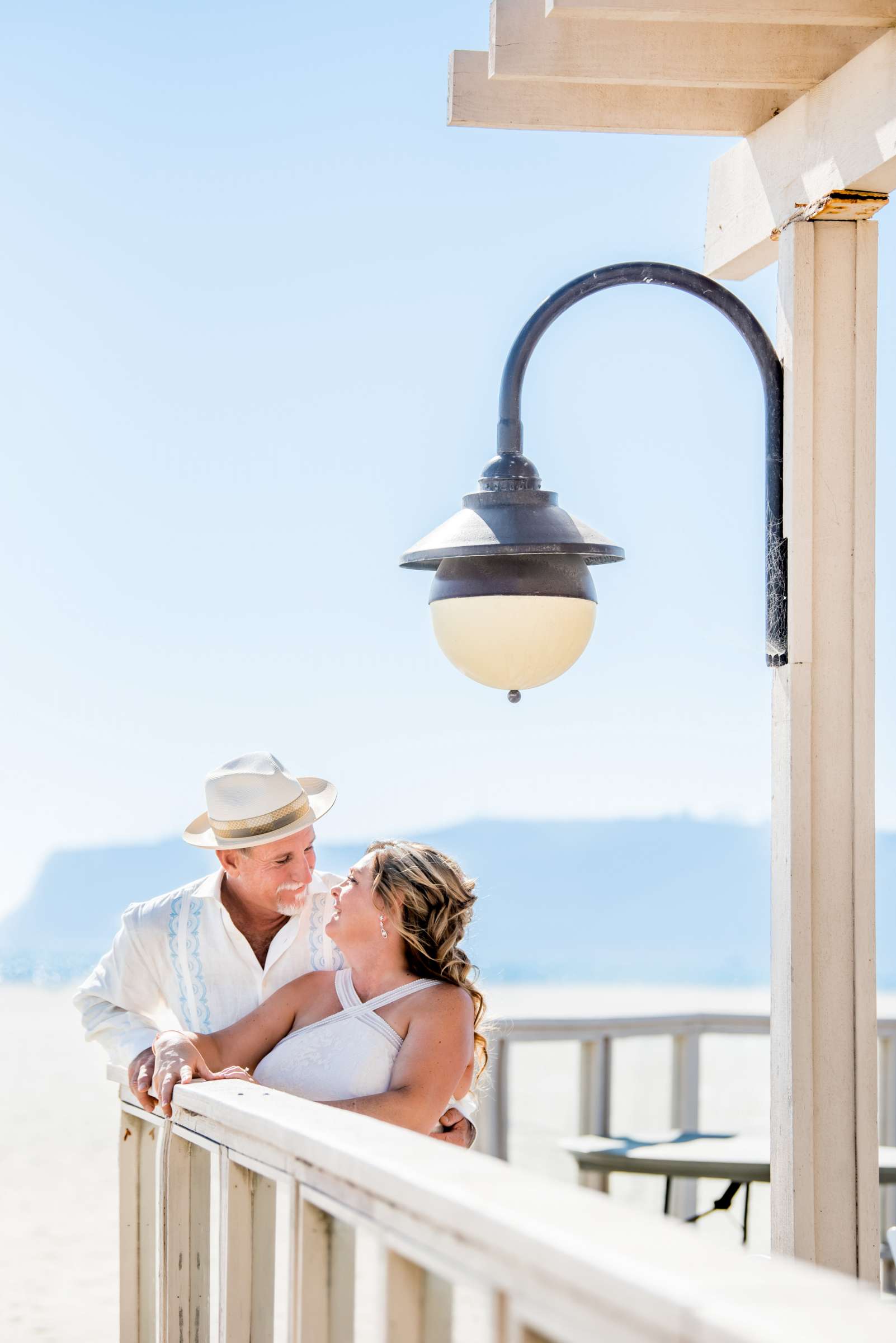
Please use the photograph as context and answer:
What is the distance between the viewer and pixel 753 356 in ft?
7.81

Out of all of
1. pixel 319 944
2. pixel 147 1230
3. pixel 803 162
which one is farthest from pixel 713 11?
pixel 147 1230

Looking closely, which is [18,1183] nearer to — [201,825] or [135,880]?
[201,825]

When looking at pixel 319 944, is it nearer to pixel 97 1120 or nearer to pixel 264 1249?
pixel 264 1249

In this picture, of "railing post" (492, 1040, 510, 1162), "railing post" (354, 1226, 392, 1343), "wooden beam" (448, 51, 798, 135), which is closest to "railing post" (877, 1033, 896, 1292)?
"railing post" (492, 1040, 510, 1162)

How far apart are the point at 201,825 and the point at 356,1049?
76cm

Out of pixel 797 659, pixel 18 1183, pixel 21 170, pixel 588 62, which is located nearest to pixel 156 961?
pixel 797 659

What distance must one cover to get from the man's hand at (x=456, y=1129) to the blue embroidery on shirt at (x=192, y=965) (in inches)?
19.8

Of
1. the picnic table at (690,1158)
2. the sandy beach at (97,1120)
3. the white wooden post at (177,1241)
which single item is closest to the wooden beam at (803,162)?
the white wooden post at (177,1241)

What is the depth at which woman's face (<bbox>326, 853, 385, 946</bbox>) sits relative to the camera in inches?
102

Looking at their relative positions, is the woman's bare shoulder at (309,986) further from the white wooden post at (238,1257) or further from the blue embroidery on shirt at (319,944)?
the white wooden post at (238,1257)

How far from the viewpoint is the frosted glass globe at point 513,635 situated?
7.99ft

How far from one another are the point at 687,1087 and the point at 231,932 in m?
2.77

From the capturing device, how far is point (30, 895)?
1347 inches

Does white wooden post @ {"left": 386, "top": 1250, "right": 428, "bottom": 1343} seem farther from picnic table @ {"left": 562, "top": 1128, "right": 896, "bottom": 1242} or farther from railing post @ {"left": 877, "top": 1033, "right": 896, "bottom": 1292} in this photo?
railing post @ {"left": 877, "top": 1033, "right": 896, "bottom": 1292}
